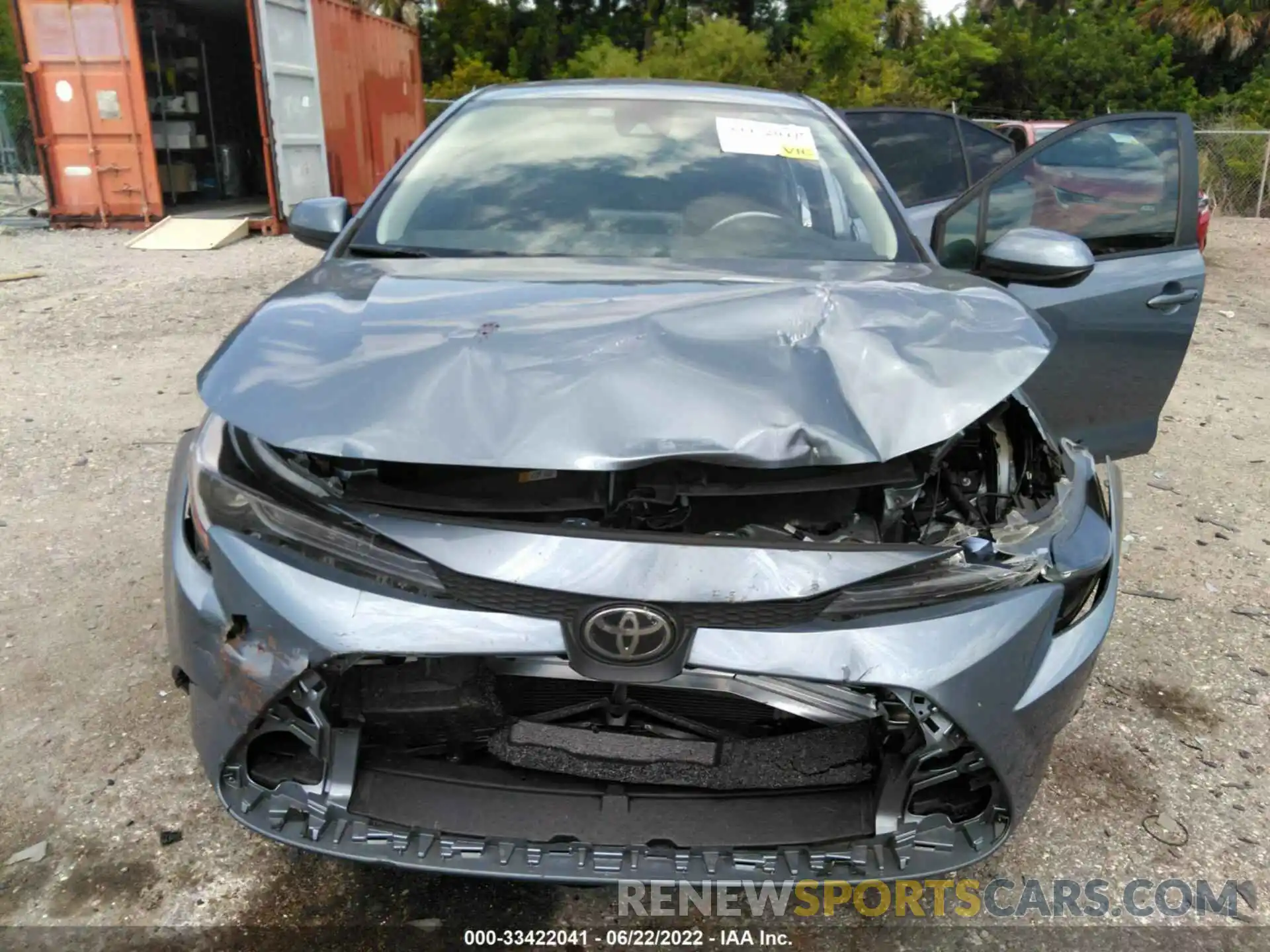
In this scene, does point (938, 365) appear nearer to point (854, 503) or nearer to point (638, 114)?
point (854, 503)

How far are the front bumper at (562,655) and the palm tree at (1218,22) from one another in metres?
34.4

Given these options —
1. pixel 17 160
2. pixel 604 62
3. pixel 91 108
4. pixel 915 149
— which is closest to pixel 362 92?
pixel 91 108

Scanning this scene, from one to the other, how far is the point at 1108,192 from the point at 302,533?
3.25m

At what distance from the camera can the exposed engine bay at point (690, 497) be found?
1.89 m

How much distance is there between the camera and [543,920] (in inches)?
81.1

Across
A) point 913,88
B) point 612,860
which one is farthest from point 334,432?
point 913,88

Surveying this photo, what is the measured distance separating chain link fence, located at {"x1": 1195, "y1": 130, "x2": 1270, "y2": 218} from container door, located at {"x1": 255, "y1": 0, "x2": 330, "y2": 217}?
1384 centimetres

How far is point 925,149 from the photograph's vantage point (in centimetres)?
523

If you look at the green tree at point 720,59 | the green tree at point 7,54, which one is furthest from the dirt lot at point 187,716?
the green tree at point 7,54

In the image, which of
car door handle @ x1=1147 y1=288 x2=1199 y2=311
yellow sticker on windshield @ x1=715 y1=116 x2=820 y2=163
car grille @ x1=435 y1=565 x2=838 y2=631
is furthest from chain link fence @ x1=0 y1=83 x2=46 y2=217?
car grille @ x1=435 y1=565 x2=838 y2=631

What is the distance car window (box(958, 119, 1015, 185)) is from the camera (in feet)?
17.0

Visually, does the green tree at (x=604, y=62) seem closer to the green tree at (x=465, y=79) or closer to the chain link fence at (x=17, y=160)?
the green tree at (x=465, y=79)

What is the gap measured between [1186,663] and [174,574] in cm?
286

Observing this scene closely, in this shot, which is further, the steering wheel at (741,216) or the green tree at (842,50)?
the green tree at (842,50)
